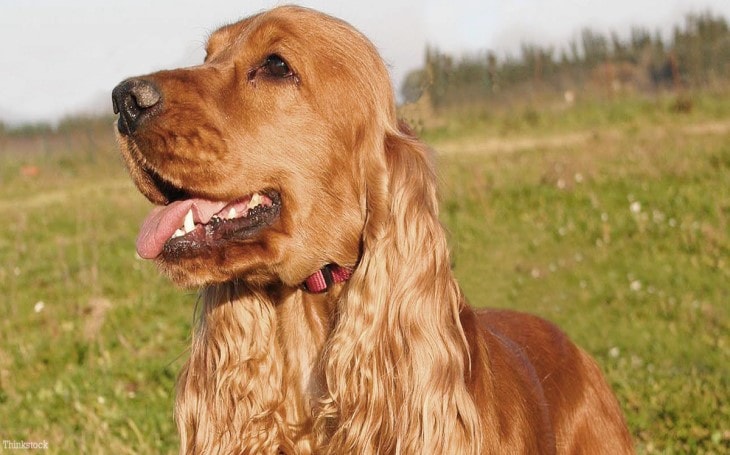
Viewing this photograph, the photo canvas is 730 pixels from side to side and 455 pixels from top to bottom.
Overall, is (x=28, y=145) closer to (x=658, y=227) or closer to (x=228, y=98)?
(x=658, y=227)

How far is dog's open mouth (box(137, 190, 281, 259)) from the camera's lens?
3047 mm

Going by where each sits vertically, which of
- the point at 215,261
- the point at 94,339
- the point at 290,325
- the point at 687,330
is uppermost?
the point at 215,261

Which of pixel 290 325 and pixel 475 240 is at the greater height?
pixel 290 325

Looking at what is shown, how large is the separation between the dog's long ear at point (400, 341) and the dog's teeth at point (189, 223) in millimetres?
547

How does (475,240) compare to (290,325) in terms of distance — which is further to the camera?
(475,240)

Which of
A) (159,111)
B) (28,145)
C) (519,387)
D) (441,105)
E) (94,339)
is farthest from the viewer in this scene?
(28,145)

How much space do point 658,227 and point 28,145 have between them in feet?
67.8

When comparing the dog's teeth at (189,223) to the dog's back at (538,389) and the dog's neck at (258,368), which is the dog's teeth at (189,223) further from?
the dog's back at (538,389)

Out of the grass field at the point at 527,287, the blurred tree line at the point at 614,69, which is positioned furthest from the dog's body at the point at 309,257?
the blurred tree line at the point at 614,69

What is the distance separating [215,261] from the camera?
3039mm

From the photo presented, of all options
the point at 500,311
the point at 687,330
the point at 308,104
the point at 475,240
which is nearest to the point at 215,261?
the point at 308,104

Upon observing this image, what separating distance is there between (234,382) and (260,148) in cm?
83

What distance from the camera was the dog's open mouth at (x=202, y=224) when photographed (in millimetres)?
3047

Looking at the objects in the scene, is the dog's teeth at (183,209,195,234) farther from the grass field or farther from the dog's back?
the dog's back
